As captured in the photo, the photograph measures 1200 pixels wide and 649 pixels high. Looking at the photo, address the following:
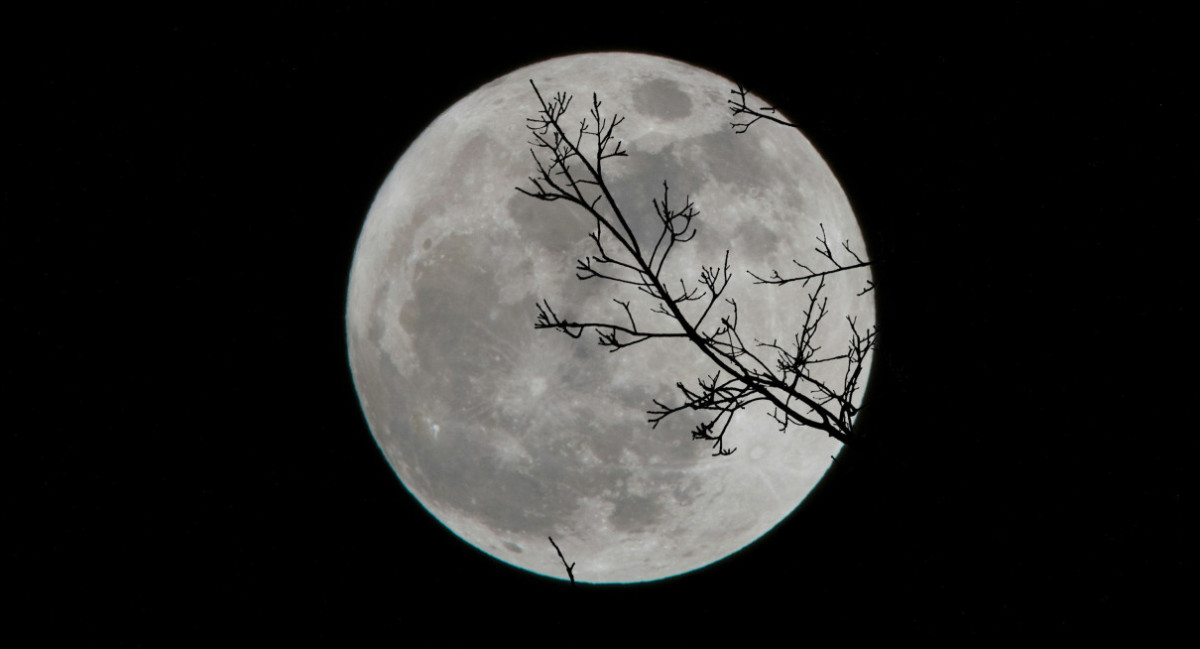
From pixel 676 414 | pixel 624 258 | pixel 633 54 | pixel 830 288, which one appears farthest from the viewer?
pixel 633 54

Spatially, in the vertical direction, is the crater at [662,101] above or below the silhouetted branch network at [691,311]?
above

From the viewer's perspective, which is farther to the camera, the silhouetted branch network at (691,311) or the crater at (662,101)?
the crater at (662,101)

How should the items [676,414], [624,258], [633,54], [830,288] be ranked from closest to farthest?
1. [624,258]
2. [676,414]
3. [830,288]
4. [633,54]

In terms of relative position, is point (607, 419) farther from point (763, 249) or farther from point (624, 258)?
point (763, 249)

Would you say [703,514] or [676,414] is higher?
[676,414]

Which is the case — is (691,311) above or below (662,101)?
below

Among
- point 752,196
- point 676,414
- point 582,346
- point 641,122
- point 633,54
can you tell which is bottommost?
point 676,414

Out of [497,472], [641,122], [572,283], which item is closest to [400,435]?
[497,472]

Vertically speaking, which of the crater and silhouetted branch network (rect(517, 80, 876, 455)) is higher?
the crater

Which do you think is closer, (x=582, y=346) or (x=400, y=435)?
(x=582, y=346)

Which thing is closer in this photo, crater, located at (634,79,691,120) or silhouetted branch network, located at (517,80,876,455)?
silhouetted branch network, located at (517,80,876,455)

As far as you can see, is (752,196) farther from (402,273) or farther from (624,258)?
(402,273)
